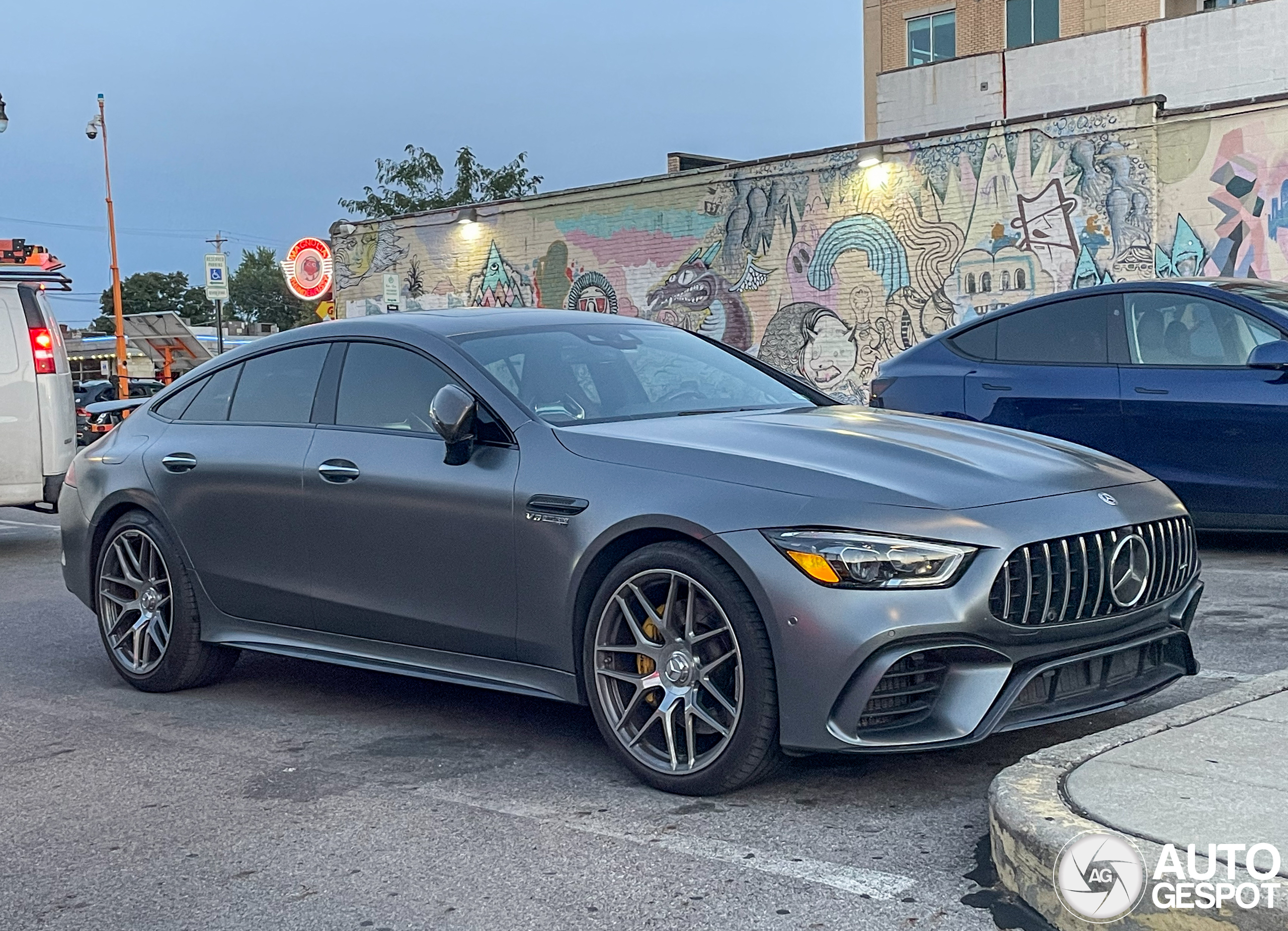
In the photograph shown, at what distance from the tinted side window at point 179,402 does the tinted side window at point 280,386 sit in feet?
1.04

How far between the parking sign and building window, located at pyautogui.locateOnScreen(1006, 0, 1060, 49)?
61.5 feet

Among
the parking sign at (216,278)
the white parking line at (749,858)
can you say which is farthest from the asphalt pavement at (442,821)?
the parking sign at (216,278)

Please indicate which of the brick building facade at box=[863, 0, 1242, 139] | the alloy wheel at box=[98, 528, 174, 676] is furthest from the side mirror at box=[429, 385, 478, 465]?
the brick building facade at box=[863, 0, 1242, 139]

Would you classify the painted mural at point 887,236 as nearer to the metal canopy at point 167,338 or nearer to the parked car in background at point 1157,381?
the parked car in background at point 1157,381

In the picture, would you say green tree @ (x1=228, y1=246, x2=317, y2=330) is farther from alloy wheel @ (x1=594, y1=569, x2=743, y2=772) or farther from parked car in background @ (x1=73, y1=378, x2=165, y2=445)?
alloy wheel @ (x1=594, y1=569, x2=743, y2=772)

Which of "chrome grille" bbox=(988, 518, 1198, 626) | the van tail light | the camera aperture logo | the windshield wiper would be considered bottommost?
the camera aperture logo

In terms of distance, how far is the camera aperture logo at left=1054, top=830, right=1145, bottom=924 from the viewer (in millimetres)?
3082

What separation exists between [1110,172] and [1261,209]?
1.98 meters

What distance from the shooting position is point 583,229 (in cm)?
2472

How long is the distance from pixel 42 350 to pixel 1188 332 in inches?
306

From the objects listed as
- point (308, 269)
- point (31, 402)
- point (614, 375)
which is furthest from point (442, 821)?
point (308, 269)

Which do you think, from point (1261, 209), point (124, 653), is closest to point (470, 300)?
point (1261, 209)

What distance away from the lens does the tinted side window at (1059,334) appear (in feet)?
28.3

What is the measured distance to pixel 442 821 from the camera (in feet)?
13.4
